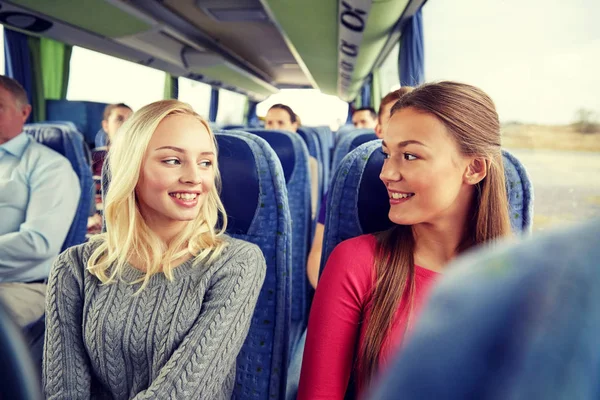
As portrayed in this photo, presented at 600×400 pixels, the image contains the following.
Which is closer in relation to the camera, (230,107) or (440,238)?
(440,238)

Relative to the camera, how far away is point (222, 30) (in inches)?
329

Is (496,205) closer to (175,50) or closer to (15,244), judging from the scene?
(15,244)

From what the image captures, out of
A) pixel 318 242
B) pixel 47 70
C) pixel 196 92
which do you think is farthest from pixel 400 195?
pixel 196 92

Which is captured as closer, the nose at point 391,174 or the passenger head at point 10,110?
the nose at point 391,174

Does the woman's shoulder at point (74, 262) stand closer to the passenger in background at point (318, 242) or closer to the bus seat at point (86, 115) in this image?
the passenger in background at point (318, 242)

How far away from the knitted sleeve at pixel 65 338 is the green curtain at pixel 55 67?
5.86m

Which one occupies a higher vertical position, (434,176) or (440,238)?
(434,176)

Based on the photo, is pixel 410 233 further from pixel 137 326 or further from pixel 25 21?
pixel 25 21

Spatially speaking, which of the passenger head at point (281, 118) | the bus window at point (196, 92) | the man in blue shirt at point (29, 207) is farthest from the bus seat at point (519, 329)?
the bus window at point (196, 92)

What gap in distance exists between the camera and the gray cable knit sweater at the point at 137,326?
997mm

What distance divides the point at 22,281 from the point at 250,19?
6.41 metres

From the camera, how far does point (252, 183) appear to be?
4.09ft

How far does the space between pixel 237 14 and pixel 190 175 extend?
669 centimetres

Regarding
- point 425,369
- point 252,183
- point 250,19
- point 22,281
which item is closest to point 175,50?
point 250,19
